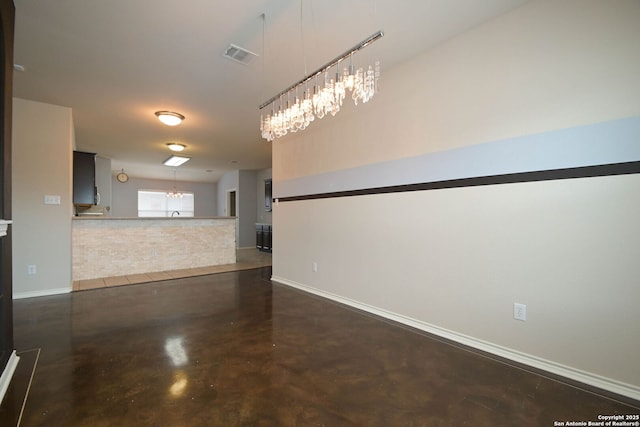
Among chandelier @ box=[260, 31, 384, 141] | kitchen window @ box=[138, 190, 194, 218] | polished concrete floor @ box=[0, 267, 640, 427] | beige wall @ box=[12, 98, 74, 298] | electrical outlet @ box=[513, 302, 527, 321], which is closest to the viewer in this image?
polished concrete floor @ box=[0, 267, 640, 427]

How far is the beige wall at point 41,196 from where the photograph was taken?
3.70 meters

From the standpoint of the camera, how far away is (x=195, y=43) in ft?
8.43

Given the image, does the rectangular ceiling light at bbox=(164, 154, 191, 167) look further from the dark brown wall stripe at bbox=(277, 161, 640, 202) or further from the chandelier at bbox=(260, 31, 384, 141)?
the dark brown wall stripe at bbox=(277, 161, 640, 202)

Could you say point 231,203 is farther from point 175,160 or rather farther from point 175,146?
point 175,146

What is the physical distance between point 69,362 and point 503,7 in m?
4.25

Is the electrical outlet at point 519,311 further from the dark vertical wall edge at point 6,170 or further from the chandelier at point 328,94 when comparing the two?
the dark vertical wall edge at point 6,170

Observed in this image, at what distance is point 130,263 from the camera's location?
16.9 ft

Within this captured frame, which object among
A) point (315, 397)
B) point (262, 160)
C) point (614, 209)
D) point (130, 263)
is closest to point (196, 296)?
point (130, 263)

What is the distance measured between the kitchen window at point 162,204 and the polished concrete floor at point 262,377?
27.8 ft

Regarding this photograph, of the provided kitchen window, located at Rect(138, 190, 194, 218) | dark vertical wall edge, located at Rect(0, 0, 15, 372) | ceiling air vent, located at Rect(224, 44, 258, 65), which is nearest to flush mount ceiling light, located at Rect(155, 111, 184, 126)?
ceiling air vent, located at Rect(224, 44, 258, 65)

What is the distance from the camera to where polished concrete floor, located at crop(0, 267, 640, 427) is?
1550mm

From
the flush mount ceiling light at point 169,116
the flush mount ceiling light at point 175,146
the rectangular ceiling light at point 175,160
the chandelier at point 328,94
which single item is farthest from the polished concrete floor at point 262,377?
the rectangular ceiling light at point 175,160

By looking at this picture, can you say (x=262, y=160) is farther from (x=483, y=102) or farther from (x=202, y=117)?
(x=483, y=102)

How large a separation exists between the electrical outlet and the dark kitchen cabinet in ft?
20.3
